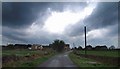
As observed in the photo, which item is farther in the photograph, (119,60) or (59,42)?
(59,42)

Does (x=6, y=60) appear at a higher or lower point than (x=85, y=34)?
lower

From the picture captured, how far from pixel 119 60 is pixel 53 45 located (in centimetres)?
14657

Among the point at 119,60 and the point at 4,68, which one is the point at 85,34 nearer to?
the point at 119,60

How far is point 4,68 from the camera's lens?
23.6 m

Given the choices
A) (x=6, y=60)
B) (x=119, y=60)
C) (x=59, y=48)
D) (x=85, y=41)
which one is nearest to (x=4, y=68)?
(x=6, y=60)

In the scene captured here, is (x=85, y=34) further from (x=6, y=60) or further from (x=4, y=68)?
(x=4, y=68)

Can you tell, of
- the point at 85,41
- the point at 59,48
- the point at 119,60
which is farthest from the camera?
the point at 59,48

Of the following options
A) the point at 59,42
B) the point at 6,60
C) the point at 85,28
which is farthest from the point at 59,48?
the point at 6,60

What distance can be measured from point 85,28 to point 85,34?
5.48ft

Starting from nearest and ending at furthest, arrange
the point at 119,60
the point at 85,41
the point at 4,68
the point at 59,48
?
the point at 4,68 < the point at 119,60 < the point at 85,41 < the point at 59,48

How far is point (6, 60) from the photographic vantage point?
3262 centimetres

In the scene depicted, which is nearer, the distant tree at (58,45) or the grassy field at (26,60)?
the grassy field at (26,60)

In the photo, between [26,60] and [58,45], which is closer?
[26,60]

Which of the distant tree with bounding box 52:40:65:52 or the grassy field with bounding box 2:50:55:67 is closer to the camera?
the grassy field with bounding box 2:50:55:67
